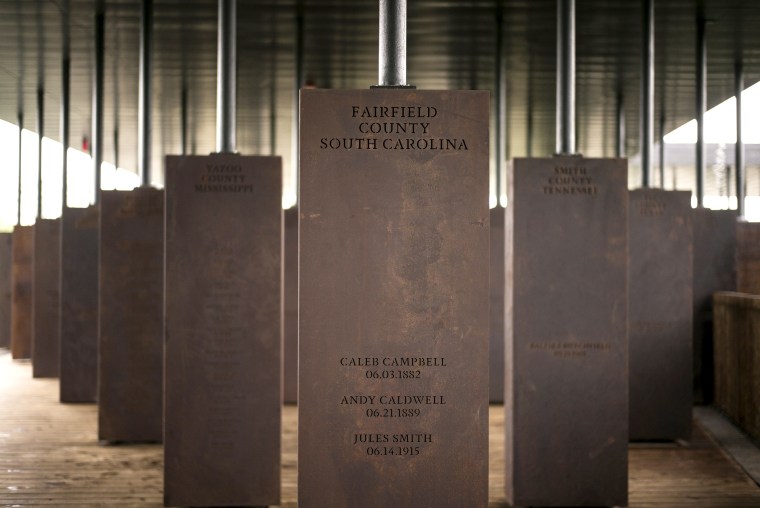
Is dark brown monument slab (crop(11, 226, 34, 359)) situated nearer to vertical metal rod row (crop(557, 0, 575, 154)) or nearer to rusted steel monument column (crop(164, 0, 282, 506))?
rusted steel monument column (crop(164, 0, 282, 506))

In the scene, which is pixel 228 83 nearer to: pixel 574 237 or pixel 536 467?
pixel 574 237

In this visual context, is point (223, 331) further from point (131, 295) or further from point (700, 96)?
point (700, 96)

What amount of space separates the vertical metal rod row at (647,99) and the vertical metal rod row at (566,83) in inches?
85.4

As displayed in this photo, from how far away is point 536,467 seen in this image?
→ 19.4ft

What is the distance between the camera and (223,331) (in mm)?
5828

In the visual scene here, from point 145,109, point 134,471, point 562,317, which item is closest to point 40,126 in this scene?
point 145,109

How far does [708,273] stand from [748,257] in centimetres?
125

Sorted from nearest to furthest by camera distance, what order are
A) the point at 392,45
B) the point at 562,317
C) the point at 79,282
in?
the point at 392,45
the point at 562,317
the point at 79,282

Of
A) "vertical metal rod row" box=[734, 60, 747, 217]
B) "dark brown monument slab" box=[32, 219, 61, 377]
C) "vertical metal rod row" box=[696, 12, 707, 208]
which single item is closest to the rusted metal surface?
"vertical metal rod row" box=[696, 12, 707, 208]

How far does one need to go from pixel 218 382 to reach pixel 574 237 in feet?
8.27

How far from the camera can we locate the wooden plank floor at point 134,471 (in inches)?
249

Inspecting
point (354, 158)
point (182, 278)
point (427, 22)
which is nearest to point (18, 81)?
point (427, 22)

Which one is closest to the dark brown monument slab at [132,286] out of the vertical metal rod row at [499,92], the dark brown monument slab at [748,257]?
the vertical metal rod row at [499,92]

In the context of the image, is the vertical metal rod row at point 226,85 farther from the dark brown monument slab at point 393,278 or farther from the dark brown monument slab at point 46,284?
the dark brown monument slab at point 46,284
